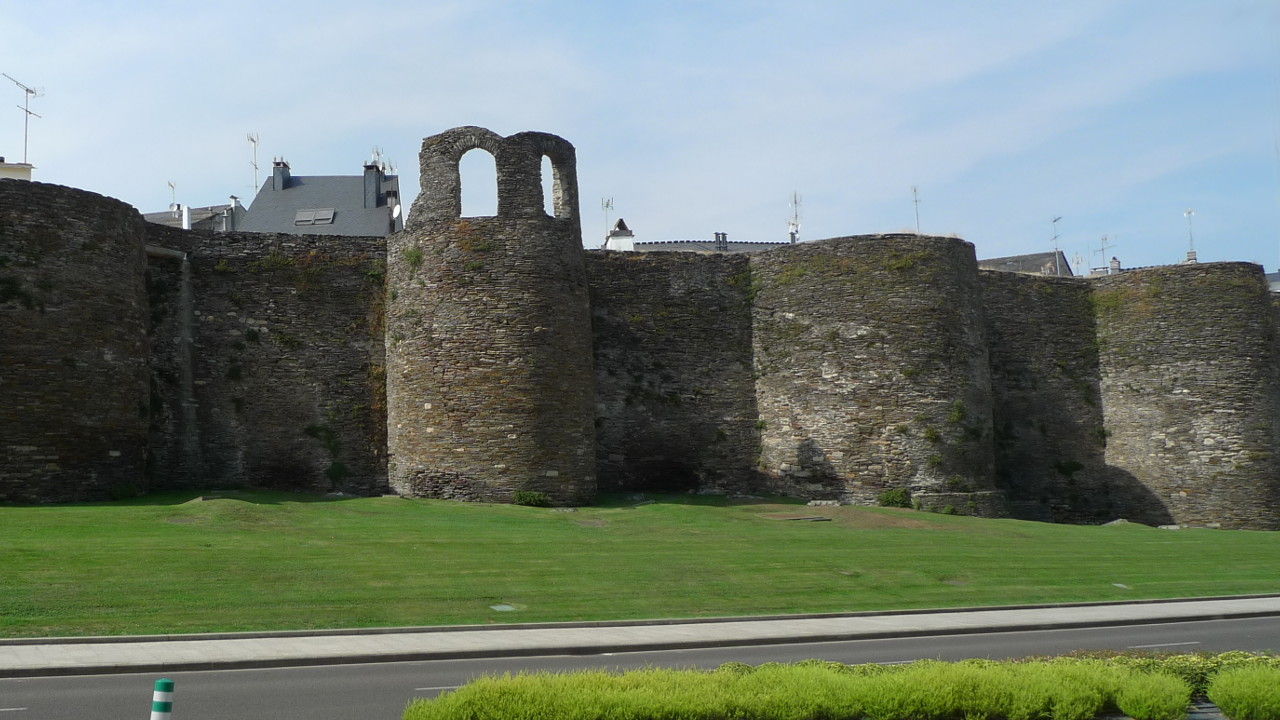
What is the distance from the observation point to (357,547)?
2333 cm

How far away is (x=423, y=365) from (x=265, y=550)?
11.0m

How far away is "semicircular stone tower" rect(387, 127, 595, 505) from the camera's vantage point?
3166 centimetres

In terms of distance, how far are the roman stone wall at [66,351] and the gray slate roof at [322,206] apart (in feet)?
102

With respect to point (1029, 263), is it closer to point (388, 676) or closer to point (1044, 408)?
point (1044, 408)

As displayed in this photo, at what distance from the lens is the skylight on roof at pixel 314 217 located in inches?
2413

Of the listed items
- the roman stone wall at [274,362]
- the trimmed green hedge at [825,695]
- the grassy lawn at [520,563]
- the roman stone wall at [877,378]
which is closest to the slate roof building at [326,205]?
the roman stone wall at [274,362]

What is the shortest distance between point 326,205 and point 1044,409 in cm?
3878

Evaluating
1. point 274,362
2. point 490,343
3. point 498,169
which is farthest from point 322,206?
point 490,343

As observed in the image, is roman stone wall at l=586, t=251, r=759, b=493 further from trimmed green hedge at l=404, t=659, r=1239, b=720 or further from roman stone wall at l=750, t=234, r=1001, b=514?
trimmed green hedge at l=404, t=659, r=1239, b=720

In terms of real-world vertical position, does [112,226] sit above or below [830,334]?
above

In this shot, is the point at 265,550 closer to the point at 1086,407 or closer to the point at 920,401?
the point at 920,401

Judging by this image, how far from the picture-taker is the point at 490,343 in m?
32.0

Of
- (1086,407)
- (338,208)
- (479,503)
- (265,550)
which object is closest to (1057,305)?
(1086,407)

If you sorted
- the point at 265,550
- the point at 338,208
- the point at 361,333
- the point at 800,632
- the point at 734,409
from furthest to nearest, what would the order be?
the point at 338,208
the point at 734,409
the point at 361,333
the point at 265,550
the point at 800,632
